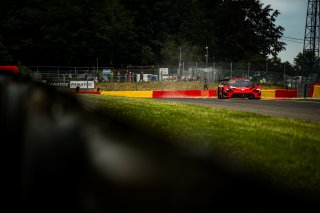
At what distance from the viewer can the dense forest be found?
67.6 m

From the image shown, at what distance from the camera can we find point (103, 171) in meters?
1.28

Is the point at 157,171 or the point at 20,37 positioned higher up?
the point at 20,37

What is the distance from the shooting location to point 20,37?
7338 cm

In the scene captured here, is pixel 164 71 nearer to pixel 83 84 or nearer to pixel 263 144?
pixel 83 84

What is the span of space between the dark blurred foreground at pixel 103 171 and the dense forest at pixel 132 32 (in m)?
66.2

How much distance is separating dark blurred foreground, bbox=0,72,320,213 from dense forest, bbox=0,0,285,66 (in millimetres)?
66151

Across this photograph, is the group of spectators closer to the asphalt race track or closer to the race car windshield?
the race car windshield

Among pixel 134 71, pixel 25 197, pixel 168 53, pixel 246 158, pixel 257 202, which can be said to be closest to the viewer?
pixel 257 202

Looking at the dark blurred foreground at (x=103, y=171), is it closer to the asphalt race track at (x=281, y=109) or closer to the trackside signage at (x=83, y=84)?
the asphalt race track at (x=281, y=109)

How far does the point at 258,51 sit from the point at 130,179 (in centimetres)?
9726

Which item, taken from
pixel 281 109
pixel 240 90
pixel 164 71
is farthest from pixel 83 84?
pixel 281 109

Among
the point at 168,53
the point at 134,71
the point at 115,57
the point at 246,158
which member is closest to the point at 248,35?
the point at 168,53

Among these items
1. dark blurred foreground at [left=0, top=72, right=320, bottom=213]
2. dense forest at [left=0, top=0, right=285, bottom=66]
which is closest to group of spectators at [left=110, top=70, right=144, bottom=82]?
dense forest at [left=0, top=0, right=285, bottom=66]

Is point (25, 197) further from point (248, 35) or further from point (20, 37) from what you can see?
point (248, 35)
